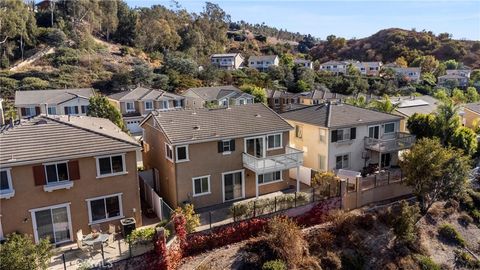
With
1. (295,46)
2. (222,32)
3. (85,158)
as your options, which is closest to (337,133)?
(85,158)

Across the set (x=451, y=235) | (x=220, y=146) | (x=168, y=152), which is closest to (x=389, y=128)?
(x=451, y=235)

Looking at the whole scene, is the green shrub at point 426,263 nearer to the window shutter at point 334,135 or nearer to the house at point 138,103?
the window shutter at point 334,135

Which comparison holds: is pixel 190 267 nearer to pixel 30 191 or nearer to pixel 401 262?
pixel 30 191

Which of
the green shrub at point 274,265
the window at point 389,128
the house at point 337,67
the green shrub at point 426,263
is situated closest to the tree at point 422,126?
the window at point 389,128

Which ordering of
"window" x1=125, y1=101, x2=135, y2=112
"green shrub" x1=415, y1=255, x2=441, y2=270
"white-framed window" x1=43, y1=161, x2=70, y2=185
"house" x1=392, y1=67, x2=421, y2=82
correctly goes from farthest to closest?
"house" x1=392, y1=67, x2=421, y2=82
"window" x1=125, y1=101, x2=135, y2=112
"green shrub" x1=415, y1=255, x2=441, y2=270
"white-framed window" x1=43, y1=161, x2=70, y2=185

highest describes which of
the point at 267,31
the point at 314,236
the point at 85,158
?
the point at 267,31

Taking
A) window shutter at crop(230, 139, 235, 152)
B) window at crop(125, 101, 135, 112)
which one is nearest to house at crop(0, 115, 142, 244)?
window shutter at crop(230, 139, 235, 152)

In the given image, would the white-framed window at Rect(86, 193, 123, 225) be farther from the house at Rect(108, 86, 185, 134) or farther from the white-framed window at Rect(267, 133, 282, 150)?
the house at Rect(108, 86, 185, 134)
